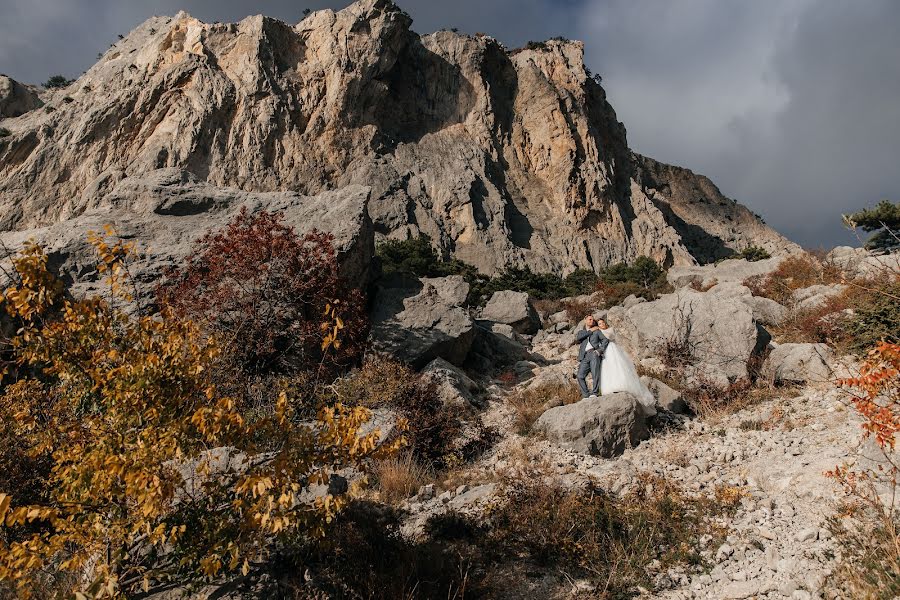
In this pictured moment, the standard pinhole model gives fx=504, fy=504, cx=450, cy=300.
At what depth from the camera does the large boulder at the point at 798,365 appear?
8484 millimetres

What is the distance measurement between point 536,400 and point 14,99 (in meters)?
52.9

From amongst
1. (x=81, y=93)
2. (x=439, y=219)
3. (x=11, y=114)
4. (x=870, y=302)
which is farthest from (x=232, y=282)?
(x=11, y=114)

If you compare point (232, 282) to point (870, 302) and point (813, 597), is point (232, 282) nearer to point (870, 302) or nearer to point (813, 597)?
point (813, 597)

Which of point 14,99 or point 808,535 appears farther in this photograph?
point 14,99

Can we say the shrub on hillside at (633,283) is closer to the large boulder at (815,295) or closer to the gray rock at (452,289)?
the gray rock at (452,289)

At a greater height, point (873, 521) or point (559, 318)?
point (559, 318)

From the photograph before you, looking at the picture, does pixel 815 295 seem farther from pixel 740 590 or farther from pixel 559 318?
pixel 740 590

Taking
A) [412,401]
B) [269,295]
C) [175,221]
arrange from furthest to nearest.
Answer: [175,221] < [269,295] < [412,401]

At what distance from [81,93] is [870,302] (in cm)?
4956

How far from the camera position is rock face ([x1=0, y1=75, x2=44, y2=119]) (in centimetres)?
4109

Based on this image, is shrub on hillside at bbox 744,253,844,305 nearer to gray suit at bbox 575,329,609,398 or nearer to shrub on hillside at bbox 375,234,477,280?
gray suit at bbox 575,329,609,398

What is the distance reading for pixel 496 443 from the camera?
844cm

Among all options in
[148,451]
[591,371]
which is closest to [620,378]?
[591,371]

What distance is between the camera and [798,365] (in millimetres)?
8664
